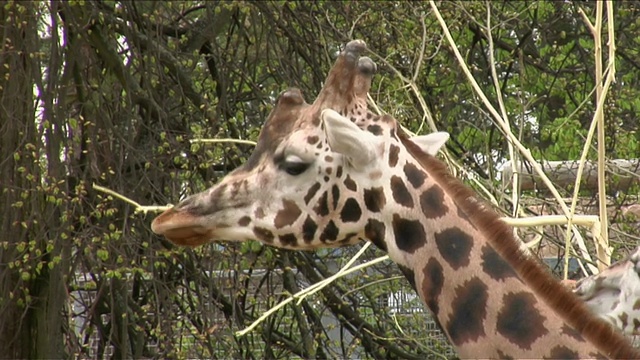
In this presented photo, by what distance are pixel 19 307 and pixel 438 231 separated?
4014 mm

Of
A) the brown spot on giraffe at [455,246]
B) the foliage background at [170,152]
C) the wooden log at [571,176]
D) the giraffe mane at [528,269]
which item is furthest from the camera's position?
the wooden log at [571,176]

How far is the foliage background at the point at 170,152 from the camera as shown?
6.15 metres

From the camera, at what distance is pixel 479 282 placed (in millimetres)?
2979

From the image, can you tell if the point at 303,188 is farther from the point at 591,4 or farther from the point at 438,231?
the point at 591,4

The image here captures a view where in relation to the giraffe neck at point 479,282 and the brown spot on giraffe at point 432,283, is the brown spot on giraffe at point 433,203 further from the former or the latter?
the brown spot on giraffe at point 432,283

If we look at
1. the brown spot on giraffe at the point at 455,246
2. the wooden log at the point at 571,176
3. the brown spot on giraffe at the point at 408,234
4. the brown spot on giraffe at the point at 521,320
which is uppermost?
the wooden log at the point at 571,176

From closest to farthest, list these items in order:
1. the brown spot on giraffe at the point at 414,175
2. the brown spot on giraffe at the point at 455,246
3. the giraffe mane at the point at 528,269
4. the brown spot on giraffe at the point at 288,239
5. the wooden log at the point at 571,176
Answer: the giraffe mane at the point at 528,269 < the brown spot on giraffe at the point at 455,246 < the brown spot on giraffe at the point at 414,175 < the brown spot on giraffe at the point at 288,239 < the wooden log at the point at 571,176

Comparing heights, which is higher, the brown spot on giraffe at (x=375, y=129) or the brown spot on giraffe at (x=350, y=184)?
the brown spot on giraffe at (x=375, y=129)

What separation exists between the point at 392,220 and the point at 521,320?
0.43 m

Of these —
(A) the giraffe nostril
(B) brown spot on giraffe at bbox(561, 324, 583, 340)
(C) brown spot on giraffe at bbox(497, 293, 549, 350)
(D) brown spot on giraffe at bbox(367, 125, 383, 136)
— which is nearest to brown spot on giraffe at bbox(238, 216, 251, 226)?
(D) brown spot on giraffe at bbox(367, 125, 383, 136)

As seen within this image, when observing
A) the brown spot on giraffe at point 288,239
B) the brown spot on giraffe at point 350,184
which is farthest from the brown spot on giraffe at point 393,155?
the brown spot on giraffe at point 288,239

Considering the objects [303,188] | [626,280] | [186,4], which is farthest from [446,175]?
[186,4]

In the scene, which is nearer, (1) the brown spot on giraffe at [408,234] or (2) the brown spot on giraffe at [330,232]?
(1) the brown spot on giraffe at [408,234]

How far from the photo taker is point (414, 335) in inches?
280
